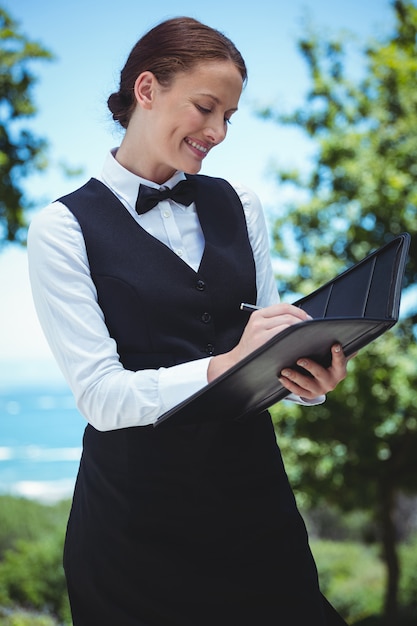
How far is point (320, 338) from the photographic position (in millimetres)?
1271

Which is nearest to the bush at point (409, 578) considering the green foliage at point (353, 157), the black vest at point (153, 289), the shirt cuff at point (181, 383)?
the green foliage at point (353, 157)

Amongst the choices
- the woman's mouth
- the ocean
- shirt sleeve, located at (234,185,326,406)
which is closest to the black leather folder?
shirt sleeve, located at (234,185,326,406)

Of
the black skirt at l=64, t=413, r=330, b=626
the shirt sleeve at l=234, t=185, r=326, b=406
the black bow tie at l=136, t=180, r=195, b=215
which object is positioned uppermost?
the black bow tie at l=136, t=180, r=195, b=215

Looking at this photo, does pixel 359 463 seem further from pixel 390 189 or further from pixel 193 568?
pixel 193 568

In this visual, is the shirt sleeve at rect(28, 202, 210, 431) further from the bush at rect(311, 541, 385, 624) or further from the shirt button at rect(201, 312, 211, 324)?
the bush at rect(311, 541, 385, 624)

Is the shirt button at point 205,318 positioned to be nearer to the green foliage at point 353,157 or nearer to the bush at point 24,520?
the green foliage at point 353,157

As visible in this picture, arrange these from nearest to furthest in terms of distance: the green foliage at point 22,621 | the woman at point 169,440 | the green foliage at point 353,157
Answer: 1. the woman at point 169,440
2. the green foliage at point 353,157
3. the green foliage at point 22,621

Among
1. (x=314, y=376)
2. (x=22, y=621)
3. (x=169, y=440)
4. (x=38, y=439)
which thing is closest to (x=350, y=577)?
(x=22, y=621)

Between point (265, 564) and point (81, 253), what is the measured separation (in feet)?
2.22

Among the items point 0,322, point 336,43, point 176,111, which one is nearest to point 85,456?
point 176,111

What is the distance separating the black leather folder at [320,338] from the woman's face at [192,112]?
361mm

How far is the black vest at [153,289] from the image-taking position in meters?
1.53

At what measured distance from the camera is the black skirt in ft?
5.01

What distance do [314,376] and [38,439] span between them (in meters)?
19.4
